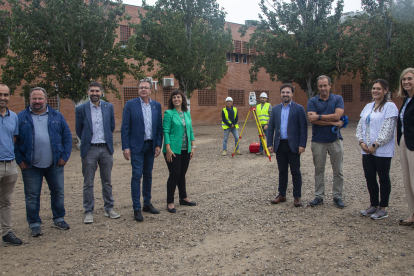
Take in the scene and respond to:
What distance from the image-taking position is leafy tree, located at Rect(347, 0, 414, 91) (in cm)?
1939

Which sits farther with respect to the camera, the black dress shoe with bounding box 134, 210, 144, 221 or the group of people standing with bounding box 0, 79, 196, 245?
the black dress shoe with bounding box 134, 210, 144, 221

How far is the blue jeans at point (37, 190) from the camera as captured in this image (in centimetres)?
418

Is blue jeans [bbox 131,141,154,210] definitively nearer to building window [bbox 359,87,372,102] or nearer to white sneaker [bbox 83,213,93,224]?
white sneaker [bbox 83,213,93,224]

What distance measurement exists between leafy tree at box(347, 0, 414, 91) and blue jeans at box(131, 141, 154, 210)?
18.7 m

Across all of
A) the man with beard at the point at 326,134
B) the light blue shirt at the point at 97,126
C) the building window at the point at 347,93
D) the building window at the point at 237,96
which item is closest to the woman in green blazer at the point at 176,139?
the light blue shirt at the point at 97,126

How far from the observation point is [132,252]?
366cm

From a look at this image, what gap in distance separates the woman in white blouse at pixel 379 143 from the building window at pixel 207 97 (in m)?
22.3

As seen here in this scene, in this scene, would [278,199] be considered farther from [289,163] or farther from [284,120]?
[284,120]

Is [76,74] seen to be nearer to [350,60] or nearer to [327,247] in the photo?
[327,247]

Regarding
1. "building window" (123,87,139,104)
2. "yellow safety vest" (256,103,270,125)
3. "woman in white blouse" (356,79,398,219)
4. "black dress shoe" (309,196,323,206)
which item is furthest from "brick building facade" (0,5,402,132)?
"woman in white blouse" (356,79,398,219)

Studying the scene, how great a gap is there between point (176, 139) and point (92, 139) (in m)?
1.17

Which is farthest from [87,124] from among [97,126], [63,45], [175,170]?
[63,45]

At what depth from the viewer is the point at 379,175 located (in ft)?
14.6

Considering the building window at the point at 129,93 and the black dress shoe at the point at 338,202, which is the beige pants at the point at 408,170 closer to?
the black dress shoe at the point at 338,202
